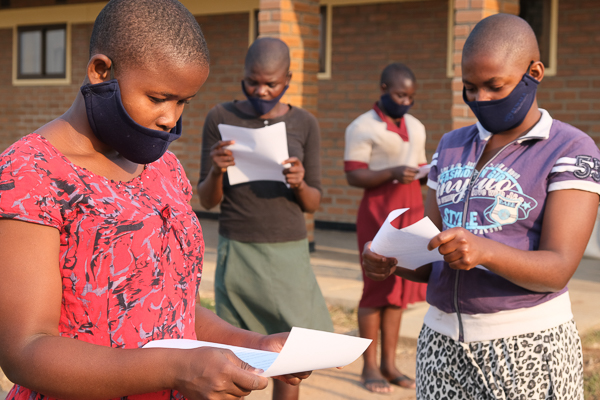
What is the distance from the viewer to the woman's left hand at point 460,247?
2.05 metres

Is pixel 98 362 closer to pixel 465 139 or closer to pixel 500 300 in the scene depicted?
pixel 500 300

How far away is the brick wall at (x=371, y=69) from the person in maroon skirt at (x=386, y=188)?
182 inches

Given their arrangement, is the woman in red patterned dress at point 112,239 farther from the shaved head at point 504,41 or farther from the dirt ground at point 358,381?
the dirt ground at point 358,381

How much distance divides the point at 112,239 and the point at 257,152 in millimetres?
2237

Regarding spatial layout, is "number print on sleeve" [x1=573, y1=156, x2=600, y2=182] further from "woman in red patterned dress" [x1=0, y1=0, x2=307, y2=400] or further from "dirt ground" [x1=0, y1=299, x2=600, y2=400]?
"dirt ground" [x1=0, y1=299, x2=600, y2=400]

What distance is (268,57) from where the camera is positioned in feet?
12.8

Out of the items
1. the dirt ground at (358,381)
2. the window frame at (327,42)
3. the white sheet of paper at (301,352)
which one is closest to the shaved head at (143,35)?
the white sheet of paper at (301,352)

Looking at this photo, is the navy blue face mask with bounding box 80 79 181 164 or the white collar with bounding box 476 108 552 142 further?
the white collar with bounding box 476 108 552 142

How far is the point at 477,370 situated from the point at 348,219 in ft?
27.7

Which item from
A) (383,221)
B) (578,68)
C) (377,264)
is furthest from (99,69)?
(578,68)

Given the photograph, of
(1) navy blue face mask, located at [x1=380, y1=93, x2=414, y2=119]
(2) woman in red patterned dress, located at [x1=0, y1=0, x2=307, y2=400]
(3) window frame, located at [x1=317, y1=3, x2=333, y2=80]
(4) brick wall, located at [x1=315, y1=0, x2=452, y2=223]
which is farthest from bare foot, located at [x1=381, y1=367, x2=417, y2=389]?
(3) window frame, located at [x1=317, y1=3, x2=333, y2=80]

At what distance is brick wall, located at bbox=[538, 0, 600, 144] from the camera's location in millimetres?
8812

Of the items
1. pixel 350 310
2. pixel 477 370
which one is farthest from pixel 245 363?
pixel 350 310

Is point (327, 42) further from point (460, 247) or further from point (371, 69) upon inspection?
point (460, 247)
